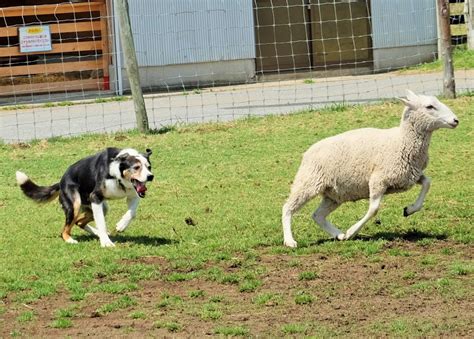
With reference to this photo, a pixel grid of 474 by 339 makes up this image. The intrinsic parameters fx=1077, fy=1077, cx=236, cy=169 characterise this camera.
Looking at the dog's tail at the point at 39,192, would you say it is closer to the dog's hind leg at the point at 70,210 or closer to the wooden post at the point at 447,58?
the dog's hind leg at the point at 70,210

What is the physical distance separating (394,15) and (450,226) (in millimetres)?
17236

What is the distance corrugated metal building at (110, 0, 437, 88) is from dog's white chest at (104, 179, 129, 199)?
48.2 ft

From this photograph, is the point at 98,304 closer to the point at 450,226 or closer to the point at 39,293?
the point at 39,293

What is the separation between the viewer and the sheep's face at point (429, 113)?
930 centimetres

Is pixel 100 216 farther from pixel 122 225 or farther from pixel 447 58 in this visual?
pixel 447 58

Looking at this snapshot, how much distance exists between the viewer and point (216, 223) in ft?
34.6

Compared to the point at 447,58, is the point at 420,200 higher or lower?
lower

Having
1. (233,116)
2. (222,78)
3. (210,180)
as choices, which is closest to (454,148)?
(210,180)

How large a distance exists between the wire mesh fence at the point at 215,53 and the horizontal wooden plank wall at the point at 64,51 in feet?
0.08

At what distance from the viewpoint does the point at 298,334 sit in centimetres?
679

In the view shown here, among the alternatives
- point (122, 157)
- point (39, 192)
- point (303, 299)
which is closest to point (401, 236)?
point (303, 299)

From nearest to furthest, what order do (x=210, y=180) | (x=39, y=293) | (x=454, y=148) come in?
1. (x=39, y=293)
2. (x=210, y=180)
3. (x=454, y=148)

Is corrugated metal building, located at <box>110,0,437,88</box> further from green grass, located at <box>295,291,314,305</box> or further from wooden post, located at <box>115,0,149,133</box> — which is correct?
green grass, located at <box>295,291,314,305</box>

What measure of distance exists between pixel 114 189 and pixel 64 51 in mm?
15328
